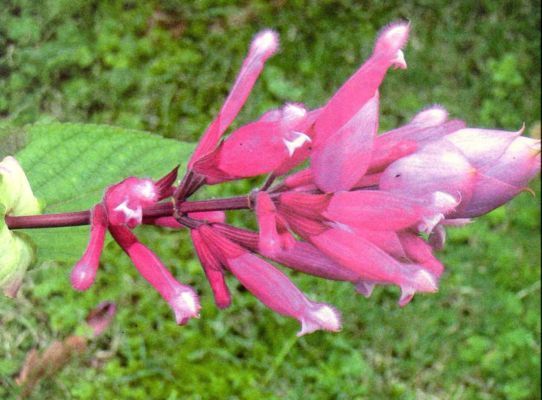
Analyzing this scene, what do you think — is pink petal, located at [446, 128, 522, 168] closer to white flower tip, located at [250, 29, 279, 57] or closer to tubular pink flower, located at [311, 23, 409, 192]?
tubular pink flower, located at [311, 23, 409, 192]

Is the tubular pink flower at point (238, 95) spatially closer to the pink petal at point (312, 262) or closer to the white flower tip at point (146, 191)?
the white flower tip at point (146, 191)

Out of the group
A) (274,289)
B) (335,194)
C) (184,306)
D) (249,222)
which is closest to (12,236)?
(184,306)

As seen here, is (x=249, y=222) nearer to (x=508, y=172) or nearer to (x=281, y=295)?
(x=281, y=295)

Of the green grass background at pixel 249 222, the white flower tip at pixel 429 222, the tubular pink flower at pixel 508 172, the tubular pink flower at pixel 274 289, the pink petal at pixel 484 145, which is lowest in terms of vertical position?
the green grass background at pixel 249 222

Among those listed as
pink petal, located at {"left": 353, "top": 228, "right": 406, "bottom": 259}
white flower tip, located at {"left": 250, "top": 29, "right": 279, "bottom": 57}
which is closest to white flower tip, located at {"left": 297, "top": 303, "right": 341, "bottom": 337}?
pink petal, located at {"left": 353, "top": 228, "right": 406, "bottom": 259}

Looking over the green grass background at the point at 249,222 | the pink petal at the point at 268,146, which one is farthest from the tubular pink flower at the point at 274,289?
the green grass background at the point at 249,222
